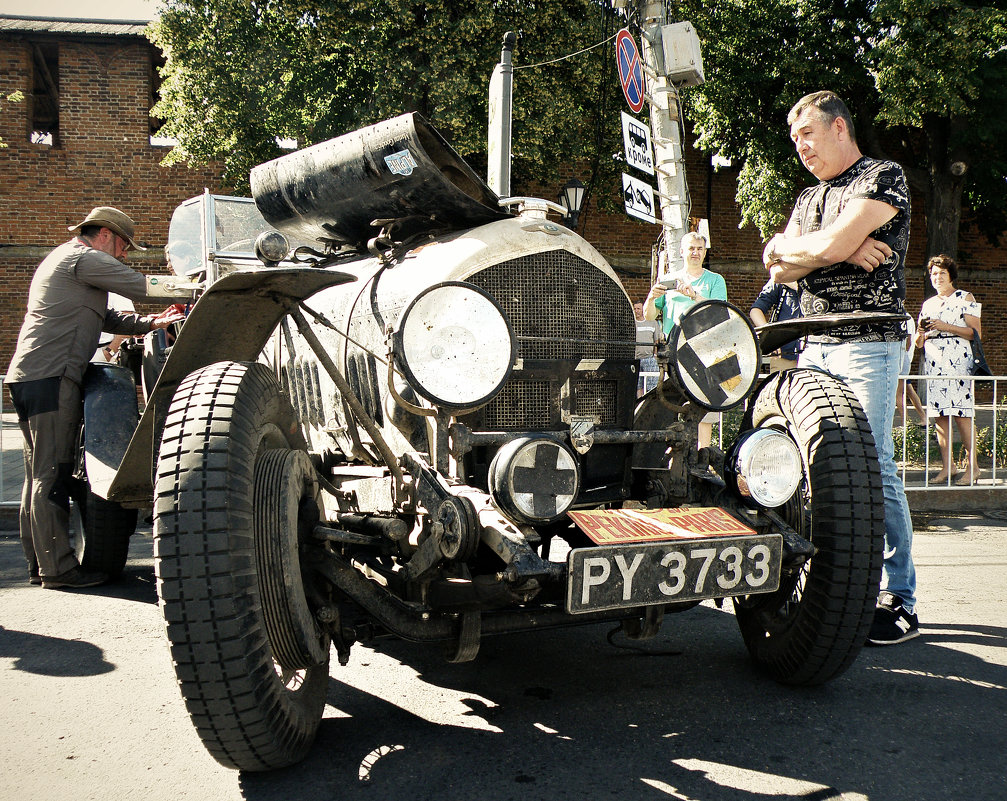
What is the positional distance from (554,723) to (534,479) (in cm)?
83

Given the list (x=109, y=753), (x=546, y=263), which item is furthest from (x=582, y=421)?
(x=109, y=753)

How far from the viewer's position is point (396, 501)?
2.84 m

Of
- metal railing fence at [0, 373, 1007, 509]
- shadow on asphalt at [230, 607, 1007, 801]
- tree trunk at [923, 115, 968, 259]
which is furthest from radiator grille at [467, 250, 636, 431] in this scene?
tree trunk at [923, 115, 968, 259]

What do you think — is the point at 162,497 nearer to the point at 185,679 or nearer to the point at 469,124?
the point at 185,679

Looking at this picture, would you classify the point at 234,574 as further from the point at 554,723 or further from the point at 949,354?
the point at 949,354

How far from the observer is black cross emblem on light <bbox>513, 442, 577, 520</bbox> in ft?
8.60

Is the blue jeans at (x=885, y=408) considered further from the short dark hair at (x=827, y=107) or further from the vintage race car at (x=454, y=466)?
the short dark hair at (x=827, y=107)

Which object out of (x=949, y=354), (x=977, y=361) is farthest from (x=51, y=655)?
(x=977, y=361)

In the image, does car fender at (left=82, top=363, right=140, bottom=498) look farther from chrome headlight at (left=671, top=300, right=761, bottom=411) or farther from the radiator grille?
chrome headlight at (left=671, top=300, right=761, bottom=411)

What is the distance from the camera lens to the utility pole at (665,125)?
9.76 metres

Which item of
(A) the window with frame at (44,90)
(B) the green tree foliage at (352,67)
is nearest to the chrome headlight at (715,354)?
(B) the green tree foliage at (352,67)

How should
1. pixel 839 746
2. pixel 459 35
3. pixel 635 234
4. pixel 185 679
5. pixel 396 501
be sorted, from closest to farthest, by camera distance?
1. pixel 185 679
2. pixel 839 746
3. pixel 396 501
4. pixel 459 35
5. pixel 635 234

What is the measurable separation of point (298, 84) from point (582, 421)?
13673 mm

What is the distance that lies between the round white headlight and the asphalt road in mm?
1075
